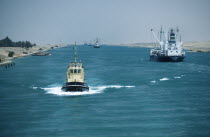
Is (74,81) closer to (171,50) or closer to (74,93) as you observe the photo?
(74,93)

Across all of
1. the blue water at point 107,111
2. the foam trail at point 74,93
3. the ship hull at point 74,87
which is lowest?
the blue water at point 107,111

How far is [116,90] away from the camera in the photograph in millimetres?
65562

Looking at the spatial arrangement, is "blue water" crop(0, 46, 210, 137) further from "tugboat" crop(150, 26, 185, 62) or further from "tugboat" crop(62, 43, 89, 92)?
"tugboat" crop(150, 26, 185, 62)

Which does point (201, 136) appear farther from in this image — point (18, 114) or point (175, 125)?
point (18, 114)

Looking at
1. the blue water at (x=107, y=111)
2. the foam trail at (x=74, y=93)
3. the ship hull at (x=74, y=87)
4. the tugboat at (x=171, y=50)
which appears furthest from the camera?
the tugboat at (x=171, y=50)

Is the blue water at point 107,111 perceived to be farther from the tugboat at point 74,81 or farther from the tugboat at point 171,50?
the tugboat at point 171,50

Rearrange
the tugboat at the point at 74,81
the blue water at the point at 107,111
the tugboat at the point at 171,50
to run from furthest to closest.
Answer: the tugboat at the point at 171,50 → the tugboat at the point at 74,81 → the blue water at the point at 107,111

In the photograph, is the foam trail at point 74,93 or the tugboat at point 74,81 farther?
the foam trail at point 74,93

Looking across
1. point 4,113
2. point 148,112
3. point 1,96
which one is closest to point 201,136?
point 148,112

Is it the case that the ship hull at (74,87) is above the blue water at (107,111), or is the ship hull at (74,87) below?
above

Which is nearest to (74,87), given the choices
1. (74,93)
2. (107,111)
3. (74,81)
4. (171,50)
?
(74,81)

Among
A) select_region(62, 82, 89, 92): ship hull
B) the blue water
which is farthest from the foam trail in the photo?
A: select_region(62, 82, 89, 92): ship hull

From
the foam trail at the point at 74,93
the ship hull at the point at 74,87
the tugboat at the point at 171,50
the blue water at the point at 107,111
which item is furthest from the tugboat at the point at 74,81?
the tugboat at the point at 171,50

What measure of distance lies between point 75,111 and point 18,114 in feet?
25.7
